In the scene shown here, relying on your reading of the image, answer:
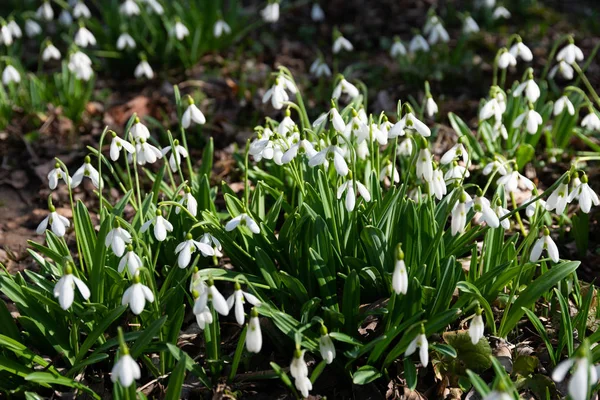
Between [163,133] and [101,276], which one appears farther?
[163,133]

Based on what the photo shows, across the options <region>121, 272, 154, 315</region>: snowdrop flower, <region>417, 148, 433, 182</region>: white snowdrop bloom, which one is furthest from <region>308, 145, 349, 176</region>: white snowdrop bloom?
<region>121, 272, 154, 315</region>: snowdrop flower

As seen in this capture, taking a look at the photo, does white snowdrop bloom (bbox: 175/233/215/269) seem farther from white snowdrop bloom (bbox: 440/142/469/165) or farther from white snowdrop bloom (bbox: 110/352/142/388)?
white snowdrop bloom (bbox: 440/142/469/165)

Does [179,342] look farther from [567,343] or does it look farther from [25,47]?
[25,47]

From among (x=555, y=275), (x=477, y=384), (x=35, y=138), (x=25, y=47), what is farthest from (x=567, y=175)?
(x=25, y=47)

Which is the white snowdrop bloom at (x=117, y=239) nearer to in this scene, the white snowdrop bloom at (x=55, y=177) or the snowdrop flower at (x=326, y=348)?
the white snowdrop bloom at (x=55, y=177)

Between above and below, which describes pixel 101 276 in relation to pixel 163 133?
above

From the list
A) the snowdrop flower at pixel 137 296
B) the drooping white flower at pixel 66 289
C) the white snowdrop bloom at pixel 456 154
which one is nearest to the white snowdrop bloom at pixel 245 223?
the snowdrop flower at pixel 137 296

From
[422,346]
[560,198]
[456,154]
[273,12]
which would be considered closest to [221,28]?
[273,12]
